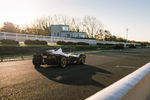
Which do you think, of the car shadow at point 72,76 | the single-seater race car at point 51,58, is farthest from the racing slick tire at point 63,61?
the car shadow at point 72,76

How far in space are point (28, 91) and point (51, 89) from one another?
71 cm

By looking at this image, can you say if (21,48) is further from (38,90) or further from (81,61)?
(38,90)

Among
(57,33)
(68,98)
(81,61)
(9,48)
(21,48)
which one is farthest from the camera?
(57,33)

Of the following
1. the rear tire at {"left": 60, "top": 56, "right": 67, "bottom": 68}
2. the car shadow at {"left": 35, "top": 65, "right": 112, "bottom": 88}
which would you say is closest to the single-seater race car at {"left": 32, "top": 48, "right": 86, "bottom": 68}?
the rear tire at {"left": 60, "top": 56, "right": 67, "bottom": 68}

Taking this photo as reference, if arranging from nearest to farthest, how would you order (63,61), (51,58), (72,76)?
(72,76), (51,58), (63,61)

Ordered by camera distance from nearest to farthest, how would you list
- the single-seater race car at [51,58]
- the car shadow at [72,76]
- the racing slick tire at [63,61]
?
the car shadow at [72,76]
the single-seater race car at [51,58]
the racing slick tire at [63,61]

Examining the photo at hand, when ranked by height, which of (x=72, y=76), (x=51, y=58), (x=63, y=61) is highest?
(x=51, y=58)

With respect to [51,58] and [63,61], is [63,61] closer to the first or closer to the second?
[63,61]

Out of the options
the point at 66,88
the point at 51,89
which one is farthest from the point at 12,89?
the point at 66,88

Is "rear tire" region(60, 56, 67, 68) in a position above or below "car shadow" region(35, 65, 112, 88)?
above

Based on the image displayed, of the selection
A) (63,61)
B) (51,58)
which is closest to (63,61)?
(63,61)

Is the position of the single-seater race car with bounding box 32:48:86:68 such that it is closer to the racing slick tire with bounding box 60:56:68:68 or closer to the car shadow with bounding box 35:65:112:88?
the racing slick tire with bounding box 60:56:68:68

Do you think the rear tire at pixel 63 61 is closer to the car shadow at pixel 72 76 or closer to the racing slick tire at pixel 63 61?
the racing slick tire at pixel 63 61

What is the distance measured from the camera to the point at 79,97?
4.17 m
